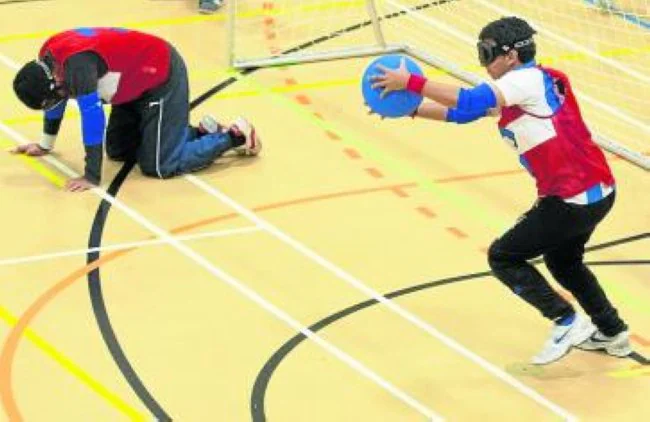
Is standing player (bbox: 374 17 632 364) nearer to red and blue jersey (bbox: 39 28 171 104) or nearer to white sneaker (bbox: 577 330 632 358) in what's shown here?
white sneaker (bbox: 577 330 632 358)

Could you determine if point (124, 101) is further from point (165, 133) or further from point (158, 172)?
point (158, 172)

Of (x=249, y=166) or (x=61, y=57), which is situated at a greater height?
(x=61, y=57)

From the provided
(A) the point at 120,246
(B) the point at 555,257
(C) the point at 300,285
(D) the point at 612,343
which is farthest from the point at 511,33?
(A) the point at 120,246

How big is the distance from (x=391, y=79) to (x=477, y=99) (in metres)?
0.35

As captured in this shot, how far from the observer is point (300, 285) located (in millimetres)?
6035

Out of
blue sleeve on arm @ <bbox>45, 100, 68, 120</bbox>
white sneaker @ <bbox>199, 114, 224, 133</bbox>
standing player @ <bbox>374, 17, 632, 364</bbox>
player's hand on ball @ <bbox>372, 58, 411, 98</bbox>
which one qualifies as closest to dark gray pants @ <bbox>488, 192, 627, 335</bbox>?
standing player @ <bbox>374, 17, 632, 364</bbox>

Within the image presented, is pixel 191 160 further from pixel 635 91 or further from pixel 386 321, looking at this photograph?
pixel 635 91

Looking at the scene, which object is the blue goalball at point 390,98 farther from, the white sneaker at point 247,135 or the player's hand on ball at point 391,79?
the white sneaker at point 247,135

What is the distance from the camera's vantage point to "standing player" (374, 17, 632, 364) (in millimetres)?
4922

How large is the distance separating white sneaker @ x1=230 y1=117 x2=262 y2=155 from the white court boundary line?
2.82 feet

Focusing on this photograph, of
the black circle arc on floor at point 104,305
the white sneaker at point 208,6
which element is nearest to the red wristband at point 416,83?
the black circle arc on floor at point 104,305

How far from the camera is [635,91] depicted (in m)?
8.42

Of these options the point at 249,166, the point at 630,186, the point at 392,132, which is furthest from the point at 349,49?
the point at 630,186

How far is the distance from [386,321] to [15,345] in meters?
1.64
